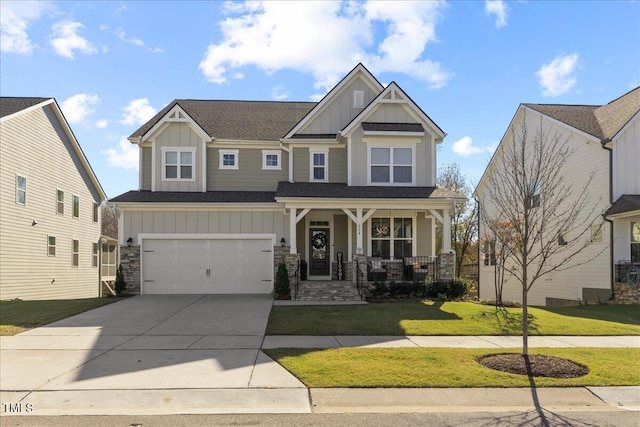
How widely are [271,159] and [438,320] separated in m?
11.8

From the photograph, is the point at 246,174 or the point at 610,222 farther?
the point at 246,174

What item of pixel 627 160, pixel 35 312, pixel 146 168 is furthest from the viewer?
pixel 146 168

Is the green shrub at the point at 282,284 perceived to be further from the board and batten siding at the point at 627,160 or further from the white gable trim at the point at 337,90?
the board and batten siding at the point at 627,160

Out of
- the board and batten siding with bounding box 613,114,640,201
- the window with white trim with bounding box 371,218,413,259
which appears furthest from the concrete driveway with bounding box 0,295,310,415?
the board and batten siding with bounding box 613,114,640,201

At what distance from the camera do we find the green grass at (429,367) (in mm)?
7883

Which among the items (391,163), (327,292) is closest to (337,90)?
(391,163)

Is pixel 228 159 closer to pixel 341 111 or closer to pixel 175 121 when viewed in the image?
pixel 175 121

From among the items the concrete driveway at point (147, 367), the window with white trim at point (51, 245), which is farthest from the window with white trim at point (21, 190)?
the concrete driveway at point (147, 367)

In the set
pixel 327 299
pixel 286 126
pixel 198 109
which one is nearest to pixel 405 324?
pixel 327 299

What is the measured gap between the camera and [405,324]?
13.0m

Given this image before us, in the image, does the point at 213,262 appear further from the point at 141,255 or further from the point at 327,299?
the point at 327,299

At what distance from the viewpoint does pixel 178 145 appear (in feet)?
72.0

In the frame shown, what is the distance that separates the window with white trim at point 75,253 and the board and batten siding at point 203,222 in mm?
9418

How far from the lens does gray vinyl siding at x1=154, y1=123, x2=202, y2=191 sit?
21828mm
